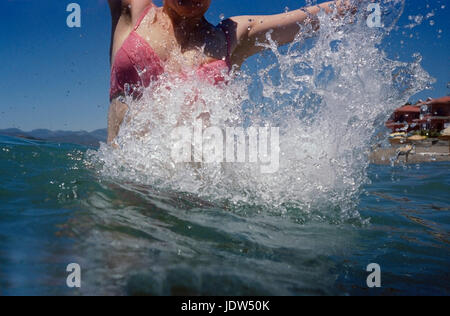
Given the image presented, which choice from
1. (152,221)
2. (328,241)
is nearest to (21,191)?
(152,221)

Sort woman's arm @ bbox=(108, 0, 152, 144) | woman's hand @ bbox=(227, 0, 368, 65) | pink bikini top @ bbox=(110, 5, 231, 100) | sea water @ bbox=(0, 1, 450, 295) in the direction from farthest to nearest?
woman's hand @ bbox=(227, 0, 368, 65), woman's arm @ bbox=(108, 0, 152, 144), pink bikini top @ bbox=(110, 5, 231, 100), sea water @ bbox=(0, 1, 450, 295)

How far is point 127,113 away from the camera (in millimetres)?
→ 2600

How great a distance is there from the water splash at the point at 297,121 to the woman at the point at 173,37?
0.11 m

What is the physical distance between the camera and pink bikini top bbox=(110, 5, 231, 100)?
2.49 metres

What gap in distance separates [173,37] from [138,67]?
0.38 meters

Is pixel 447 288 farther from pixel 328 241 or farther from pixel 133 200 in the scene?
pixel 133 200

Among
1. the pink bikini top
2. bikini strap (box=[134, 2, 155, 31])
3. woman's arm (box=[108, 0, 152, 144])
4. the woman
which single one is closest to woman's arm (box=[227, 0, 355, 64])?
the woman

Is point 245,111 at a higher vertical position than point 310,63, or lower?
lower

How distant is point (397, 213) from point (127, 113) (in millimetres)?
2252

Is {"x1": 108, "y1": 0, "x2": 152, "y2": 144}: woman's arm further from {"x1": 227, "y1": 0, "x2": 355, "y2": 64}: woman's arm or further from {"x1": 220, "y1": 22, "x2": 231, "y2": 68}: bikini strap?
{"x1": 227, "y1": 0, "x2": 355, "y2": 64}: woman's arm

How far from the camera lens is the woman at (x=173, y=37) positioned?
2.53m

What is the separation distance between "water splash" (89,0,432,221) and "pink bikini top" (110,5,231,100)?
82mm

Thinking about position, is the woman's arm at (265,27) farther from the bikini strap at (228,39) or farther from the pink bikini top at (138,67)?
the pink bikini top at (138,67)
